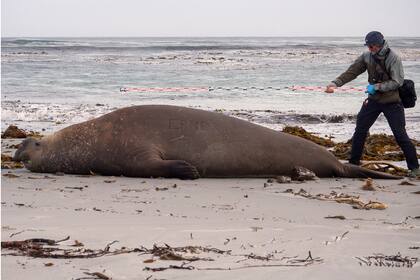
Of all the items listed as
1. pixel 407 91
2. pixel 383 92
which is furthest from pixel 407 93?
pixel 383 92

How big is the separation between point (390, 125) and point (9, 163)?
4387 mm

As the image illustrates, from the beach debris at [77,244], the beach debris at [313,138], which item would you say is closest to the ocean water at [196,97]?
the beach debris at [313,138]

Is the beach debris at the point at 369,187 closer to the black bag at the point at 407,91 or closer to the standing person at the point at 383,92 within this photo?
the standing person at the point at 383,92

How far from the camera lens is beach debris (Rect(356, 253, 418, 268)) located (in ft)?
11.5

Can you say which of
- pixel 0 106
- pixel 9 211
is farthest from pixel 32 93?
pixel 9 211

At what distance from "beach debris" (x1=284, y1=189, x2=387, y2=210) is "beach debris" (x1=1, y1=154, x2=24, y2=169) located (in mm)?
3330

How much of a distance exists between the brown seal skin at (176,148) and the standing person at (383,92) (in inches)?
20.7

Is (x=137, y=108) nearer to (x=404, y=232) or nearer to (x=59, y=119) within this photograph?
(x=404, y=232)

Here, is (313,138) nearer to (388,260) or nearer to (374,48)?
(374,48)

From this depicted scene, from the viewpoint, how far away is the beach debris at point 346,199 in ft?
17.5

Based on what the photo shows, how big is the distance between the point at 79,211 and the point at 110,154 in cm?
244

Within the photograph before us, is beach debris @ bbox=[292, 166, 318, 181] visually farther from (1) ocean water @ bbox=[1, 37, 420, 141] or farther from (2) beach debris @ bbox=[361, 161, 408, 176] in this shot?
(1) ocean water @ bbox=[1, 37, 420, 141]

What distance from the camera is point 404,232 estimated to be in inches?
173

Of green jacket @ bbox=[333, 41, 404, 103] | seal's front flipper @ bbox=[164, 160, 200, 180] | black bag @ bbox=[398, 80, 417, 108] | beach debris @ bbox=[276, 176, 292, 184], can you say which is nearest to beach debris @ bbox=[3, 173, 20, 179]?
seal's front flipper @ bbox=[164, 160, 200, 180]
